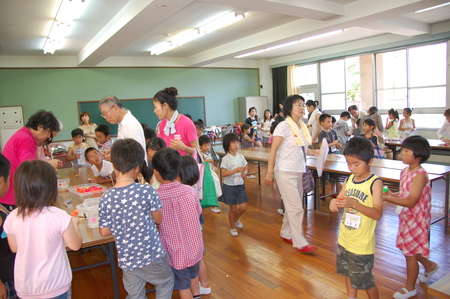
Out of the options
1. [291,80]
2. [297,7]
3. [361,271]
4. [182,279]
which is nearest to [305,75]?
[291,80]

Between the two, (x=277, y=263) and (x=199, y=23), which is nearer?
(x=277, y=263)

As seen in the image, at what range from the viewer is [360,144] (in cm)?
200

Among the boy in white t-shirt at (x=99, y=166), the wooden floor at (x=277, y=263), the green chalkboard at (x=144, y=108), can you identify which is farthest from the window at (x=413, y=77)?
the boy in white t-shirt at (x=99, y=166)

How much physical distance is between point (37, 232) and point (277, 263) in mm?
2229

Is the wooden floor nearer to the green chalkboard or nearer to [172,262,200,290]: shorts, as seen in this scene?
[172,262,200,290]: shorts

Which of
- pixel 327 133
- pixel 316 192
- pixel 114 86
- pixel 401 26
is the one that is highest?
pixel 401 26

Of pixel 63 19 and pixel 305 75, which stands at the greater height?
pixel 63 19

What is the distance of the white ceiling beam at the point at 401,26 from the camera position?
21.8 ft

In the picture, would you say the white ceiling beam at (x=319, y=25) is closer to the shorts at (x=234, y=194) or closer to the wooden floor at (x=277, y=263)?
the wooden floor at (x=277, y=263)

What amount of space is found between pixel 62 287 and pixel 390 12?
5724 millimetres

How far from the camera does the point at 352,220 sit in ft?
6.56

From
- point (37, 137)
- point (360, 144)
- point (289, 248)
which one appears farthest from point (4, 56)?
point (360, 144)

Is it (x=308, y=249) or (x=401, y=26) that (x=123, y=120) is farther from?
(x=401, y=26)

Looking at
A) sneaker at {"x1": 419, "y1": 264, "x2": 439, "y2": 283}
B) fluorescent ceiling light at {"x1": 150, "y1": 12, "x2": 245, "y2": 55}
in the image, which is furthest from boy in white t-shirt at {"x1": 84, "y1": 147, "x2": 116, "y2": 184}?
fluorescent ceiling light at {"x1": 150, "y1": 12, "x2": 245, "y2": 55}
